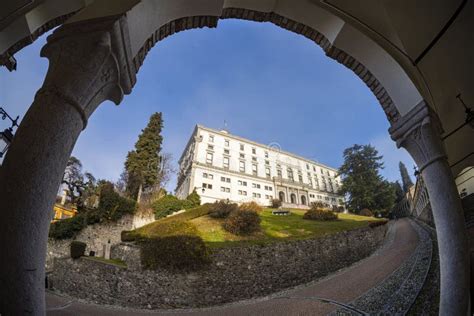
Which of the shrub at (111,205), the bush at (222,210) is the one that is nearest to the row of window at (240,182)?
the shrub at (111,205)

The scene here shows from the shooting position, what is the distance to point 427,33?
372cm

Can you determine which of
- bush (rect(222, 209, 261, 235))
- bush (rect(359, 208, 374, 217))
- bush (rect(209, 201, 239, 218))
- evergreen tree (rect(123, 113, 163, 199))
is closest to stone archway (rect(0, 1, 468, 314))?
bush (rect(222, 209, 261, 235))

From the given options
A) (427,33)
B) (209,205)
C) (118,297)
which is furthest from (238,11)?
(209,205)

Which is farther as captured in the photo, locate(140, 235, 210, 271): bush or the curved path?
locate(140, 235, 210, 271): bush

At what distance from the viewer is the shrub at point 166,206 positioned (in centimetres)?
2392

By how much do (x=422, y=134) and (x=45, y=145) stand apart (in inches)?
174

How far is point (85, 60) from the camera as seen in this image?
194 cm

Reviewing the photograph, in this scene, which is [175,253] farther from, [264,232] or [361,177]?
[361,177]

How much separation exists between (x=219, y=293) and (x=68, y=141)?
11988 mm

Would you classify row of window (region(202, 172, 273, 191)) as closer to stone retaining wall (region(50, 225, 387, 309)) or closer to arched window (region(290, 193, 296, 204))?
arched window (region(290, 193, 296, 204))

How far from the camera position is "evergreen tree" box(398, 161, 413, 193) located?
53.9 meters

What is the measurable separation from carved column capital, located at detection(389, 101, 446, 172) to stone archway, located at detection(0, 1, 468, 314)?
1 cm

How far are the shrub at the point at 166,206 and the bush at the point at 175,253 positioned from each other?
1157cm

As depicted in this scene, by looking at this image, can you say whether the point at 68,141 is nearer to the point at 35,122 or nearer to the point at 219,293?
the point at 35,122
